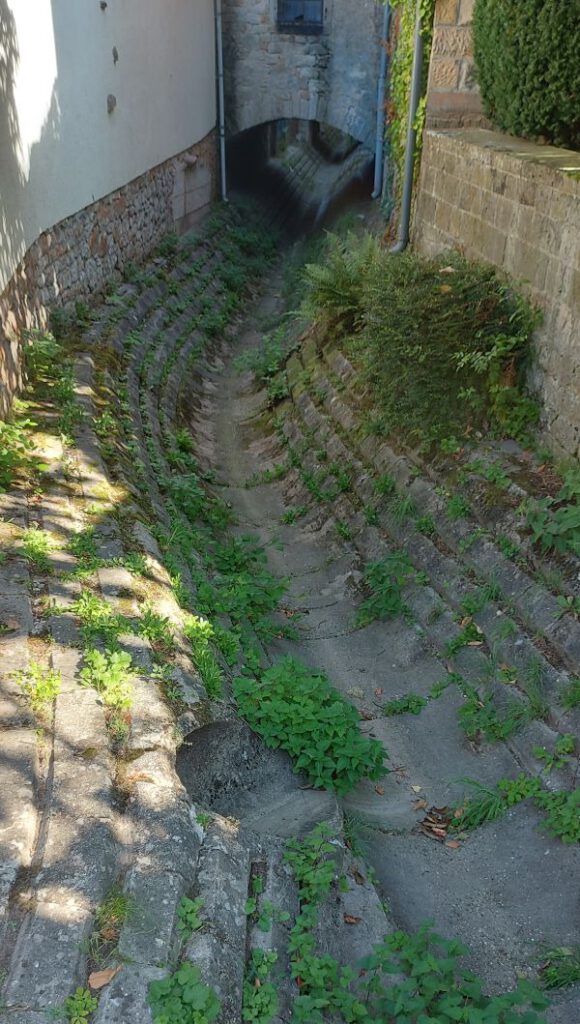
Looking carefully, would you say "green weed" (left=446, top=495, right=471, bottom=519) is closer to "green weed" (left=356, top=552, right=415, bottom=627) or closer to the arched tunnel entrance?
"green weed" (left=356, top=552, right=415, bottom=627)

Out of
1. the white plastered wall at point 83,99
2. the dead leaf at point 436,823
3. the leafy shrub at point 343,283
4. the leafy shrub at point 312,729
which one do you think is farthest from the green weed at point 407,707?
the leafy shrub at point 343,283

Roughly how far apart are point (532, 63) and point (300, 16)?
10.6 metres

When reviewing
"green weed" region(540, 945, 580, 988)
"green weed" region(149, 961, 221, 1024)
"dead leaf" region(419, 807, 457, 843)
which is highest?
"green weed" region(149, 961, 221, 1024)

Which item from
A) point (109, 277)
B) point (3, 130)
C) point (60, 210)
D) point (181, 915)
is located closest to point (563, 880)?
point (181, 915)

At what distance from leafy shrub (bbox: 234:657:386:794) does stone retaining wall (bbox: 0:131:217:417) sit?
11.1 feet

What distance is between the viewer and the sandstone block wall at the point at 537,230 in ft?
19.6

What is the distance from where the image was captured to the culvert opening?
4.20 meters

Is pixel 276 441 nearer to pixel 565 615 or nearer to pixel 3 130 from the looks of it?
pixel 3 130

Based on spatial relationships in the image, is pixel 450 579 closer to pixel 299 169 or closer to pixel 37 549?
pixel 37 549

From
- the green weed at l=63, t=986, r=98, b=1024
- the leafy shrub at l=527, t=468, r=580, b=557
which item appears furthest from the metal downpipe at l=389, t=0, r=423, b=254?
the green weed at l=63, t=986, r=98, b=1024

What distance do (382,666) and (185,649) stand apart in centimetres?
175

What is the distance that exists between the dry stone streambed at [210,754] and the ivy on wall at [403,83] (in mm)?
4745

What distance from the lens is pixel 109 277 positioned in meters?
11.0

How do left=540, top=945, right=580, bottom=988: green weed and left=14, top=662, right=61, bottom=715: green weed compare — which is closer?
left=540, top=945, right=580, bottom=988: green weed
